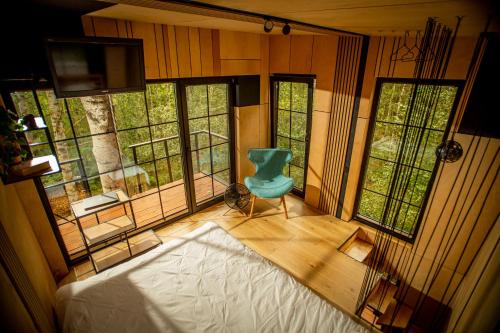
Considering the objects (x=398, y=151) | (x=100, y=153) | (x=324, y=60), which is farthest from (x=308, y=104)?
(x=100, y=153)

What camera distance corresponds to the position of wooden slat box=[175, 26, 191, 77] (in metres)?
3.17

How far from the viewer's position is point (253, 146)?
450 centimetres

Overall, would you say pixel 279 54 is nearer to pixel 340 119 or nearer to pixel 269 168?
pixel 340 119

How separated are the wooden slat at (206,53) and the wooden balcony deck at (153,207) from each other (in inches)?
63.3

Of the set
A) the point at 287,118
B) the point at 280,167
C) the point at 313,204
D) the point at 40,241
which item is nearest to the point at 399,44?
the point at 287,118

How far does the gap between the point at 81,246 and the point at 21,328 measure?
7.81 feet

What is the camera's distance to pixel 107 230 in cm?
300

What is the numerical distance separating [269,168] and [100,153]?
2.40 metres

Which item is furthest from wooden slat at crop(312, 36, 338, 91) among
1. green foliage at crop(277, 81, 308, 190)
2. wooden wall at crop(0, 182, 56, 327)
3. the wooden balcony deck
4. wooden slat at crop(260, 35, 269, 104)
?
wooden wall at crop(0, 182, 56, 327)

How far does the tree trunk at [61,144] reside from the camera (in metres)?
2.94

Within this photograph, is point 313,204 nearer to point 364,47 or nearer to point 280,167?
point 280,167

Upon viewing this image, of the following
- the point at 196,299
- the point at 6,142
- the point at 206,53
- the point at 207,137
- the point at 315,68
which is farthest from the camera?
the point at 207,137

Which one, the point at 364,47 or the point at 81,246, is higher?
the point at 364,47

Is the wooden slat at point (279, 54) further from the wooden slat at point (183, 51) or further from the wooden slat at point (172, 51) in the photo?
the wooden slat at point (172, 51)
